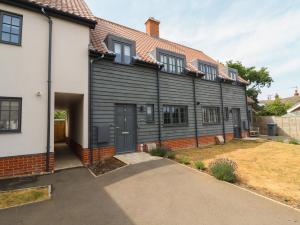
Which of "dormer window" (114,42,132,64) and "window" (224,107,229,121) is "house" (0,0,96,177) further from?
"window" (224,107,229,121)

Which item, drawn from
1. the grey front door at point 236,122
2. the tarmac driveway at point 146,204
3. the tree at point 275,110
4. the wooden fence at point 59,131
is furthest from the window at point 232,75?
the wooden fence at point 59,131

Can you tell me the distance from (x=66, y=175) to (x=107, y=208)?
3087 mm

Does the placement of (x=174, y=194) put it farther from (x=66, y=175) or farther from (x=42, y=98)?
(x=42, y=98)

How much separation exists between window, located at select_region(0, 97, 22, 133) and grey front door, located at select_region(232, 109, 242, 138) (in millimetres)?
15362

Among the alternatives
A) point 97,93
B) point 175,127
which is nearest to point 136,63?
point 97,93

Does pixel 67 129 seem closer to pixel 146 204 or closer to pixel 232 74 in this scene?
pixel 146 204

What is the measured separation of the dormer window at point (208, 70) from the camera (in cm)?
1378

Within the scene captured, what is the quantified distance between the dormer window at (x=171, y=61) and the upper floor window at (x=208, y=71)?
212 centimetres

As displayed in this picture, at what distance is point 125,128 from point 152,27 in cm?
1053

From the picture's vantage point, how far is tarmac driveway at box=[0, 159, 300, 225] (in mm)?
3752

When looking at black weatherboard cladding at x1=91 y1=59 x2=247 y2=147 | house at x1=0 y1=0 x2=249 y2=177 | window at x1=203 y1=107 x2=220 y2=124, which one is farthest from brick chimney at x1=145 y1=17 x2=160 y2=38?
window at x1=203 y1=107 x2=220 y2=124

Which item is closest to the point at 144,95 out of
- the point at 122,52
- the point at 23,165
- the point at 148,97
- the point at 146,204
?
the point at 148,97

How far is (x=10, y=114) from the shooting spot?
6441mm

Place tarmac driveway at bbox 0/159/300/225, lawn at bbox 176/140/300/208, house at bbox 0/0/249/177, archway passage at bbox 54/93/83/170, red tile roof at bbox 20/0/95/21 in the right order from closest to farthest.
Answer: tarmac driveway at bbox 0/159/300/225, lawn at bbox 176/140/300/208, house at bbox 0/0/249/177, red tile roof at bbox 20/0/95/21, archway passage at bbox 54/93/83/170
